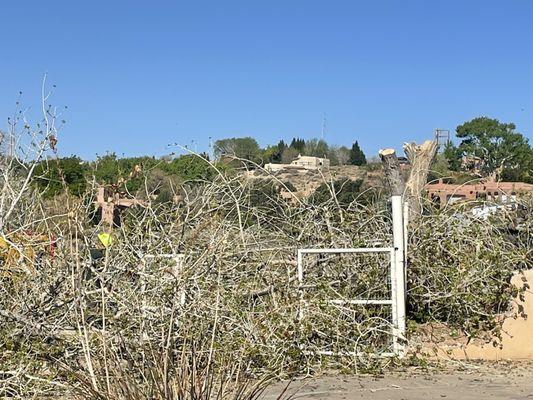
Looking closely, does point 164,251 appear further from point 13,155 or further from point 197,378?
point 197,378

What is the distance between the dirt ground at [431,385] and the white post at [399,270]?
428 millimetres

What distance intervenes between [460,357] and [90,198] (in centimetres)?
476

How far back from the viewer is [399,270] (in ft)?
28.6

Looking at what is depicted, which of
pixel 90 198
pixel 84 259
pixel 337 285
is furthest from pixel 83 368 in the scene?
pixel 337 285

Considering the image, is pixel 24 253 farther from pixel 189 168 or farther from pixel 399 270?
pixel 399 270

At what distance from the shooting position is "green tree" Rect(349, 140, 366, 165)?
2983 cm

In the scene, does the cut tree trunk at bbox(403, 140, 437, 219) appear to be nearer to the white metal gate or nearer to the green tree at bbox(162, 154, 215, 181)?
the white metal gate

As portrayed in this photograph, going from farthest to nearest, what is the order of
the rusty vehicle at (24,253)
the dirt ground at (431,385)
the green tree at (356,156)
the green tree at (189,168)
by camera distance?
1. the green tree at (356,156)
2. the green tree at (189,168)
3. the rusty vehicle at (24,253)
4. the dirt ground at (431,385)

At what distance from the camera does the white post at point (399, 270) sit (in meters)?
8.56

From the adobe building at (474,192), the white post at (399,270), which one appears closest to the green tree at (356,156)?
the adobe building at (474,192)

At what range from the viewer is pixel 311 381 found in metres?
7.55

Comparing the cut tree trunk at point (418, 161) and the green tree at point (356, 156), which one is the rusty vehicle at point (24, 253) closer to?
the cut tree trunk at point (418, 161)

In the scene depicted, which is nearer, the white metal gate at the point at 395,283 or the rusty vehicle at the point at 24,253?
the rusty vehicle at the point at 24,253

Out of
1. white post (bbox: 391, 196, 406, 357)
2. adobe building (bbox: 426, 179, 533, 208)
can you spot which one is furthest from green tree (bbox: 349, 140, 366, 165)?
white post (bbox: 391, 196, 406, 357)
